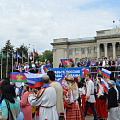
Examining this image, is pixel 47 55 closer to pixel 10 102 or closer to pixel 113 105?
pixel 113 105

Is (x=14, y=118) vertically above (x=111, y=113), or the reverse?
(x=14, y=118)

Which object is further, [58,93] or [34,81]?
[58,93]

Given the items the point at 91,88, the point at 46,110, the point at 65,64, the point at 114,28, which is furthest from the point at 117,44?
the point at 46,110

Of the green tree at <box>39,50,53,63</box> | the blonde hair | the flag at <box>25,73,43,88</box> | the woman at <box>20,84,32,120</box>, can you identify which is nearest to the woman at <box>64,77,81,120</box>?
the blonde hair

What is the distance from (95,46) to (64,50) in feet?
36.2

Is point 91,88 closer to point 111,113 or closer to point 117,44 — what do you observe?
point 111,113

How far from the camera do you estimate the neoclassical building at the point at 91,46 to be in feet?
192

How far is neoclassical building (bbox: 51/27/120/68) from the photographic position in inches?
2306

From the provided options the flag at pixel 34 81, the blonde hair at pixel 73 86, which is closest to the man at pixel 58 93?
the flag at pixel 34 81

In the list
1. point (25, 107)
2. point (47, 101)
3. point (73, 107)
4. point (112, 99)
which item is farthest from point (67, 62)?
point (47, 101)

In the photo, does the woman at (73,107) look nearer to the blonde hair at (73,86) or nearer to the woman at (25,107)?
the blonde hair at (73,86)

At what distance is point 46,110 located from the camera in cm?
478

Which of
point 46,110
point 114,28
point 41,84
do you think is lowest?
point 46,110

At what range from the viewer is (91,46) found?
2594 inches
